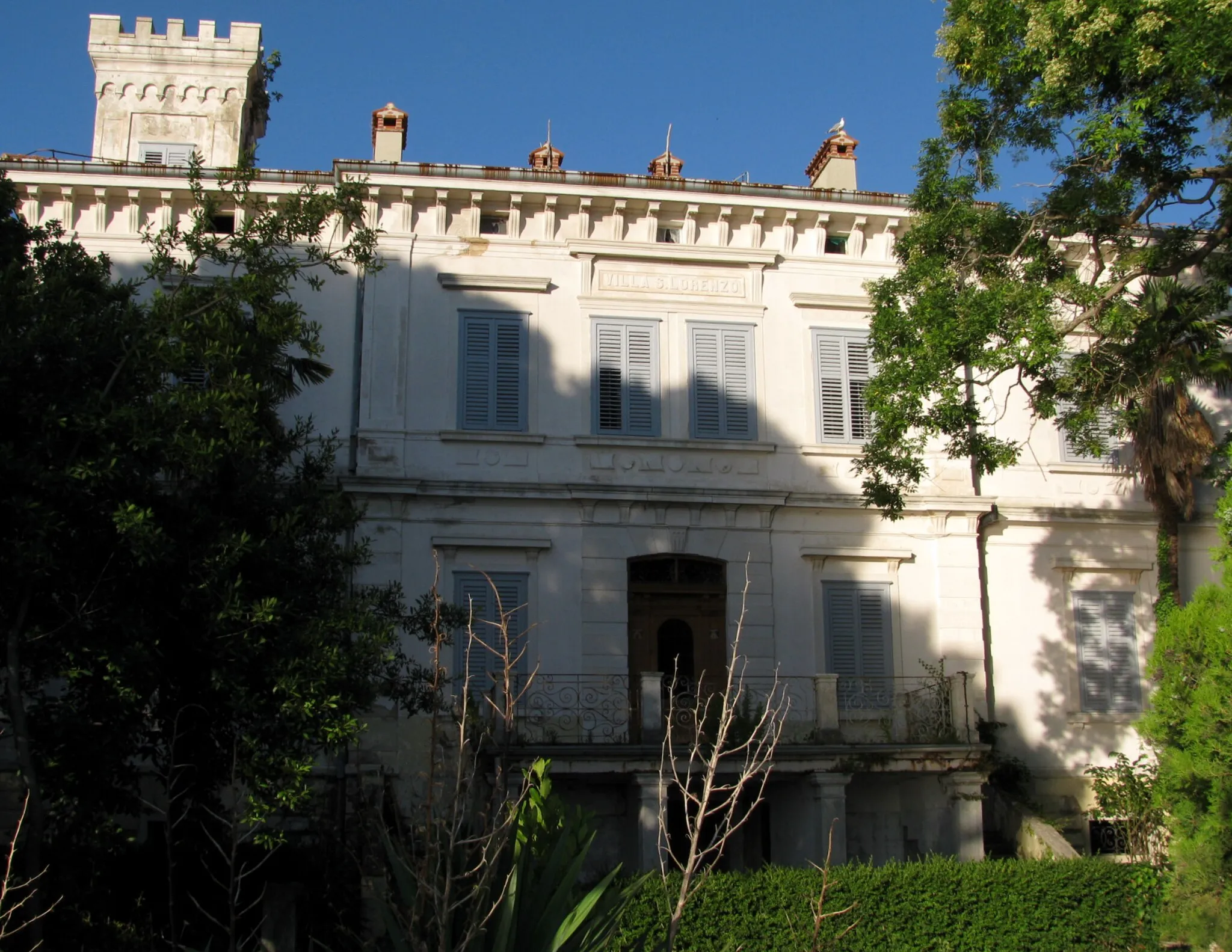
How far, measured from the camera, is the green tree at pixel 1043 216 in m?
12.6

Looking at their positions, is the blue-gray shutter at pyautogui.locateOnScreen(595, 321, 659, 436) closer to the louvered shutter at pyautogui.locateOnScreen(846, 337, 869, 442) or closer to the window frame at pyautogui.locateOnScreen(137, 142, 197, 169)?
the louvered shutter at pyautogui.locateOnScreen(846, 337, 869, 442)

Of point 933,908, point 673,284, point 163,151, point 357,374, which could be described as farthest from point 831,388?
point 163,151

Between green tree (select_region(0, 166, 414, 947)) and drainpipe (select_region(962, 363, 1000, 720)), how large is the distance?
965 cm

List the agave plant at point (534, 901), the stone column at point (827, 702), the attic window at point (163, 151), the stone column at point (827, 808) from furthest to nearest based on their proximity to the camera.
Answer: the attic window at point (163, 151) < the stone column at point (827, 702) < the stone column at point (827, 808) < the agave plant at point (534, 901)

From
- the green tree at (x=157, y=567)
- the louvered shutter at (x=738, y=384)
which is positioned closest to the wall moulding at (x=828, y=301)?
the louvered shutter at (x=738, y=384)

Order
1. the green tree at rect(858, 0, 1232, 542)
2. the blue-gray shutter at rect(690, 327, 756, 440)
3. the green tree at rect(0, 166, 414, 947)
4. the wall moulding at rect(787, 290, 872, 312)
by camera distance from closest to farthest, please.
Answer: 1. the green tree at rect(0, 166, 414, 947)
2. the green tree at rect(858, 0, 1232, 542)
3. the blue-gray shutter at rect(690, 327, 756, 440)
4. the wall moulding at rect(787, 290, 872, 312)

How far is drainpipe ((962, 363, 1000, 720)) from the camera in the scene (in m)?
17.9

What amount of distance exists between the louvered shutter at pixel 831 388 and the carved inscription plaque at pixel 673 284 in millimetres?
1501

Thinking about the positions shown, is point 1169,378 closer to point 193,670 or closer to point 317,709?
point 317,709

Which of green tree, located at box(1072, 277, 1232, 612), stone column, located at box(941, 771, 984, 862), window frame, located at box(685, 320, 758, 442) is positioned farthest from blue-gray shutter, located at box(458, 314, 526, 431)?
green tree, located at box(1072, 277, 1232, 612)

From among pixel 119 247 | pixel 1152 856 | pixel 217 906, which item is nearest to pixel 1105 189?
pixel 1152 856

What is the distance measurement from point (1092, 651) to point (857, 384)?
5183mm

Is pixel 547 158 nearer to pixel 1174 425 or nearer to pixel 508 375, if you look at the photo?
pixel 508 375

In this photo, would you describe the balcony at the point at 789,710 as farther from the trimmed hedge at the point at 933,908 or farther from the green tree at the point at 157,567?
the green tree at the point at 157,567
